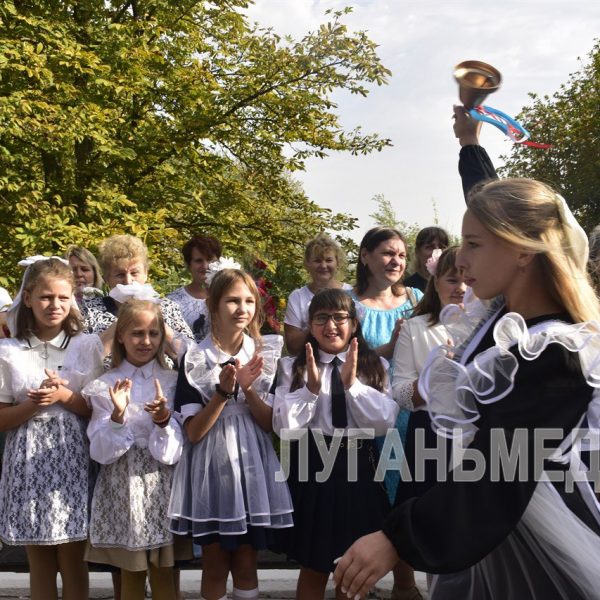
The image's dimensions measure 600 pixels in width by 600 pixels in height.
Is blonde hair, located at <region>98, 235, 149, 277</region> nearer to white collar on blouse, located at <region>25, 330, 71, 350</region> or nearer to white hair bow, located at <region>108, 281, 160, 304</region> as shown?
white hair bow, located at <region>108, 281, 160, 304</region>

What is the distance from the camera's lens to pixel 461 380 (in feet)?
6.77

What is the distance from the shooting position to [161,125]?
9797 millimetres

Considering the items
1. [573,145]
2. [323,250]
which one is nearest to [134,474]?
[323,250]

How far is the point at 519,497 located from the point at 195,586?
3546 mm

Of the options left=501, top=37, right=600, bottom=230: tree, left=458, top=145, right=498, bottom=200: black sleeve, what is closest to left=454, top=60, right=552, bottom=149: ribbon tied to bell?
left=458, top=145, right=498, bottom=200: black sleeve

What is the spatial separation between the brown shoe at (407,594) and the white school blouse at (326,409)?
110 centimetres

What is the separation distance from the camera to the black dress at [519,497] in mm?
1887

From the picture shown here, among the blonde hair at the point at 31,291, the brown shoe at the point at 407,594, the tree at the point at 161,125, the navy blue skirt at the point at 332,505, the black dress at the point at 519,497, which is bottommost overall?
the brown shoe at the point at 407,594

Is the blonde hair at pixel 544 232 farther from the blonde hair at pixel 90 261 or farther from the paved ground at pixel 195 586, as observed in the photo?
the blonde hair at pixel 90 261

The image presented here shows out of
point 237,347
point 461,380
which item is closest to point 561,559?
point 461,380

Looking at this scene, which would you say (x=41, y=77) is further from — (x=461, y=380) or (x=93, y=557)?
(x=461, y=380)

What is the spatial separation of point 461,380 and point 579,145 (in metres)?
19.3

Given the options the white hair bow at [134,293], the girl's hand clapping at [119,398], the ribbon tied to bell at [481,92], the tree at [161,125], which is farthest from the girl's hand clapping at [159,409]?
the tree at [161,125]

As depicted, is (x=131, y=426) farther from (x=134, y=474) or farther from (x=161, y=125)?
(x=161, y=125)
